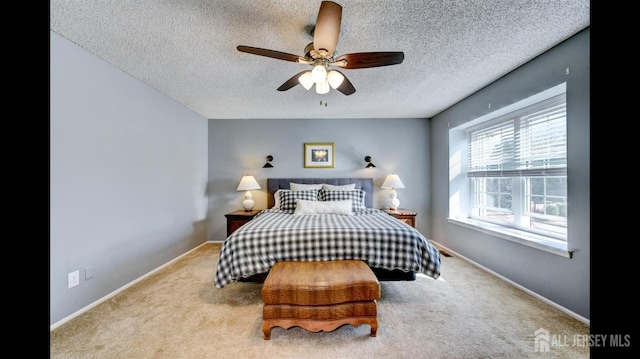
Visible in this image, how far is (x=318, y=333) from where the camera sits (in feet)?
5.77

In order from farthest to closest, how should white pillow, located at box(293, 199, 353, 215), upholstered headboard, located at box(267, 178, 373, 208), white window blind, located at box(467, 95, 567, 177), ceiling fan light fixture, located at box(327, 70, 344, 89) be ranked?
upholstered headboard, located at box(267, 178, 373, 208), white pillow, located at box(293, 199, 353, 215), white window blind, located at box(467, 95, 567, 177), ceiling fan light fixture, located at box(327, 70, 344, 89)

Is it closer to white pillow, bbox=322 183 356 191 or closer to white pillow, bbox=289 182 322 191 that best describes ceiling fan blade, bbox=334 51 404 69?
white pillow, bbox=322 183 356 191

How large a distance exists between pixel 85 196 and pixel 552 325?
12.9 ft

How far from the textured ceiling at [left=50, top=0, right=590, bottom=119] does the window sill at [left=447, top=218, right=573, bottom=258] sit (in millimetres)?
1709

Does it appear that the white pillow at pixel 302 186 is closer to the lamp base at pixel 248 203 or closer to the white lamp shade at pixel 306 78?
the lamp base at pixel 248 203

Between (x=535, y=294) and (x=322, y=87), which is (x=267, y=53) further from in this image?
(x=535, y=294)

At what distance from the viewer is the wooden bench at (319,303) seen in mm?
1684

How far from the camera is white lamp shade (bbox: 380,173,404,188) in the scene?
152 inches

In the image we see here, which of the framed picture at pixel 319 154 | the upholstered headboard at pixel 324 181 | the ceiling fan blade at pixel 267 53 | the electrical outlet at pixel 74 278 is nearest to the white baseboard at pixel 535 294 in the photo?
the upholstered headboard at pixel 324 181

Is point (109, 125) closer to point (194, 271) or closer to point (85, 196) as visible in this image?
point (85, 196)

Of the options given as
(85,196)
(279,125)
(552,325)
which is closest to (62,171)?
(85,196)

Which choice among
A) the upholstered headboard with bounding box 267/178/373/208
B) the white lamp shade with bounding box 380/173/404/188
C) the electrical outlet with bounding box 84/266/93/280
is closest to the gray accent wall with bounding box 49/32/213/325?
the electrical outlet with bounding box 84/266/93/280

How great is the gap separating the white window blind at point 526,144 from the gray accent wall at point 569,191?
24 cm

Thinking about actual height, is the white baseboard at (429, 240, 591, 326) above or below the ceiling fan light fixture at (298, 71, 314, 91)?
below
